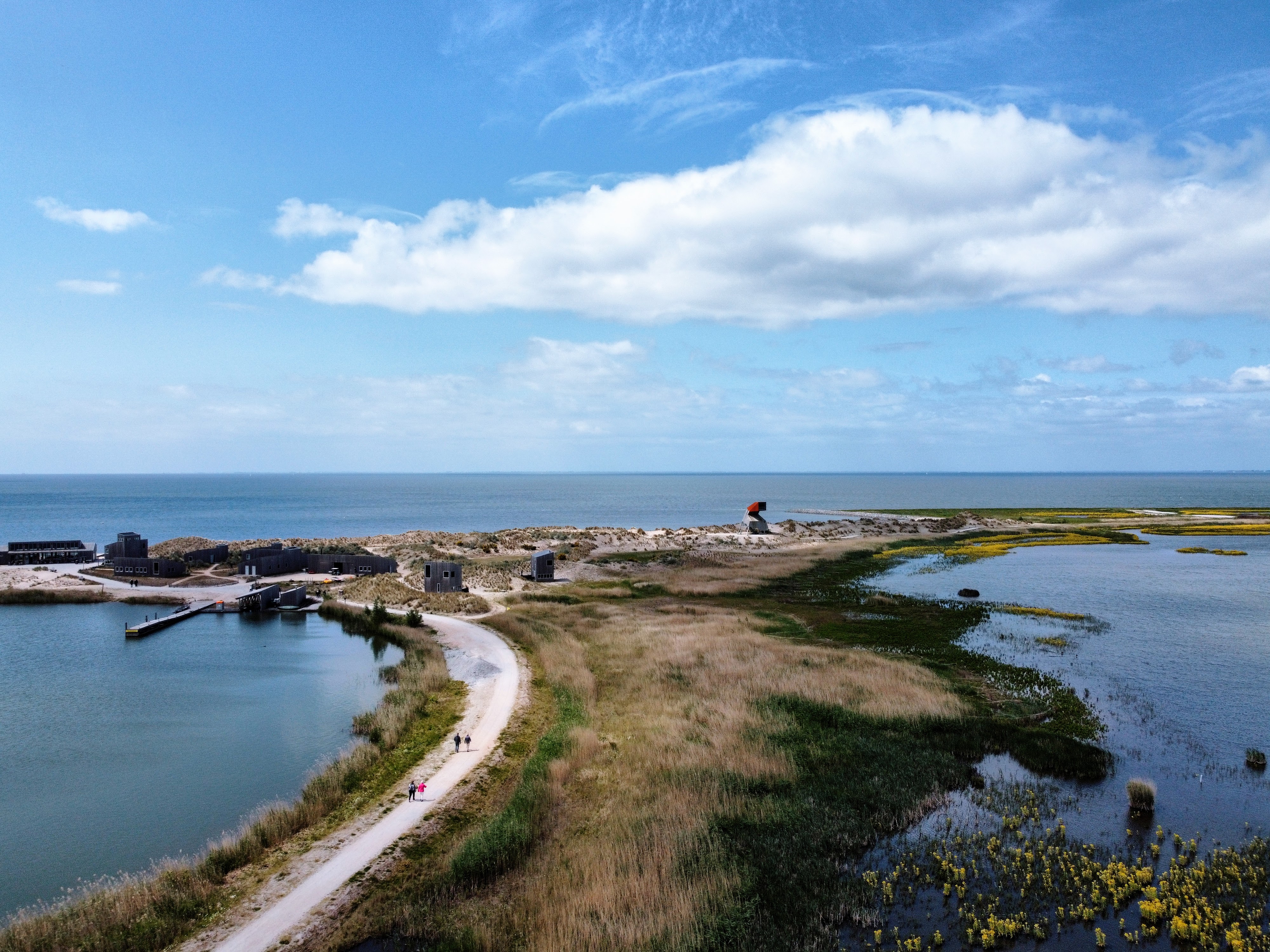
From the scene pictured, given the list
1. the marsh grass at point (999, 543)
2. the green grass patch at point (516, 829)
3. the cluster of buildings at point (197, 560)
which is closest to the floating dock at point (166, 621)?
the cluster of buildings at point (197, 560)

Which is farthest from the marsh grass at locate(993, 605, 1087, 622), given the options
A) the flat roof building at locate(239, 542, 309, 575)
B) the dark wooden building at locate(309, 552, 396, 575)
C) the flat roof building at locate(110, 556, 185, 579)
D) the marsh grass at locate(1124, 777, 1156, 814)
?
the flat roof building at locate(110, 556, 185, 579)

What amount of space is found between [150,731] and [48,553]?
73.4 meters

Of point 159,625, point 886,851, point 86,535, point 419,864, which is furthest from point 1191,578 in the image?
point 86,535

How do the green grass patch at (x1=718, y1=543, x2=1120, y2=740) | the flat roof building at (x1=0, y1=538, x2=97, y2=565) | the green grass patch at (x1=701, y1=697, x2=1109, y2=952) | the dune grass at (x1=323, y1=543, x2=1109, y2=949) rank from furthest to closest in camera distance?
the flat roof building at (x1=0, y1=538, x2=97, y2=565) → the green grass patch at (x1=718, y1=543, x2=1120, y2=740) → the green grass patch at (x1=701, y1=697, x2=1109, y2=952) → the dune grass at (x1=323, y1=543, x2=1109, y2=949)

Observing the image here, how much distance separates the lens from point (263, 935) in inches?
684

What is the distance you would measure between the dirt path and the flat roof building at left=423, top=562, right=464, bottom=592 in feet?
59.0

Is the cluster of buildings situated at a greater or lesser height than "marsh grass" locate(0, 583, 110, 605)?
greater

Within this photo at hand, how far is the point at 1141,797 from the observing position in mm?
23781

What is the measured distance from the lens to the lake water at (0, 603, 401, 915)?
24.2 metres

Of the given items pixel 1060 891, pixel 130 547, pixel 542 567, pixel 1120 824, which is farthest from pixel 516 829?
pixel 130 547

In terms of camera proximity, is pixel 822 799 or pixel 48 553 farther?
pixel 48 553

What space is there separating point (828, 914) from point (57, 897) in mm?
22757

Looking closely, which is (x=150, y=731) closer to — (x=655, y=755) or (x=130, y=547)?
(x=655, y=755)

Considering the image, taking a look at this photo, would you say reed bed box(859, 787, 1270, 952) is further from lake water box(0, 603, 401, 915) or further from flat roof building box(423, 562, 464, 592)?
flat roof building box(423, 562, 464, 592)
